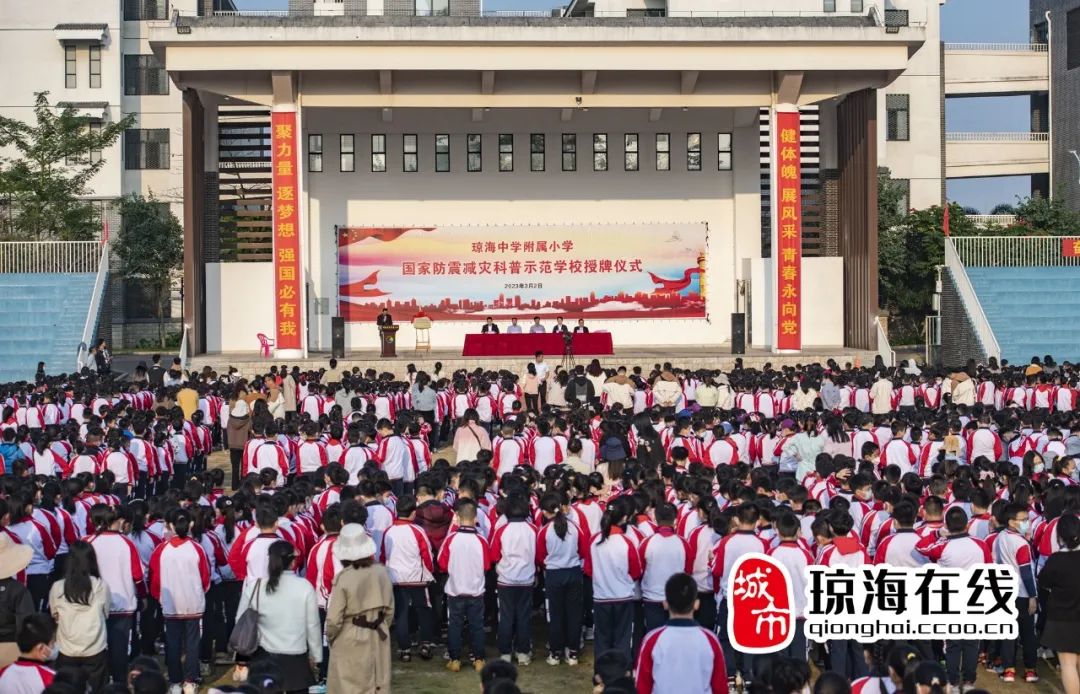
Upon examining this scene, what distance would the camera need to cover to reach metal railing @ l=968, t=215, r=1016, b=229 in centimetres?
3817

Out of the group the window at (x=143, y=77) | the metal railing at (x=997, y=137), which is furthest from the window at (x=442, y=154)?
the metal railing at (x=997, y=137)

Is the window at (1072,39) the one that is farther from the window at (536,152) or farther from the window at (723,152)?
the window at (536,152)

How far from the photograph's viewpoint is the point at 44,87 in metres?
40.6

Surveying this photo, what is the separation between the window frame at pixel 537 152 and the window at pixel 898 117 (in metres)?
13.8

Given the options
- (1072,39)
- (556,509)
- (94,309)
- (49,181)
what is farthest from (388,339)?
(1072,39)

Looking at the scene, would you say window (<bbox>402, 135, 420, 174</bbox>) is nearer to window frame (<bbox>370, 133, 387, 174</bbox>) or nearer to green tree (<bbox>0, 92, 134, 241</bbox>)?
window frame (<bbox>370, 133, 387, 174</bbox>)

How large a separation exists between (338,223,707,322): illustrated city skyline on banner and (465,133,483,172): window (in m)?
1.51

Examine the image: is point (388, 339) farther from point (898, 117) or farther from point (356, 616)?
point (898, 117)

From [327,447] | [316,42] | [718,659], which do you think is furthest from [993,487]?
[316,42]

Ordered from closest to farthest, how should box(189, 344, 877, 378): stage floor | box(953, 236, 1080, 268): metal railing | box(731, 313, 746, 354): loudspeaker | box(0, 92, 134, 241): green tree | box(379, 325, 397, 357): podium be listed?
box(189, 344, 877, 378): stage floor < box(379, 325, 397, 357): podium < box(731, 313, 746, 354): loudspeaker < box(953, 236, 1080, 268): metal railing < box(0, 92, 134, 241): green tree

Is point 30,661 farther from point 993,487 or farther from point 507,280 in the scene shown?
point 507,280

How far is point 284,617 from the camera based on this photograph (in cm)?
762

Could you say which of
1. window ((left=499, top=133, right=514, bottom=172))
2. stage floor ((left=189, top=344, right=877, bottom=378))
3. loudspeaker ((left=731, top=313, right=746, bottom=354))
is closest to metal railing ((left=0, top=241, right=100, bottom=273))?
stage floor ((left=189, top=344, right=877, bottom=378))

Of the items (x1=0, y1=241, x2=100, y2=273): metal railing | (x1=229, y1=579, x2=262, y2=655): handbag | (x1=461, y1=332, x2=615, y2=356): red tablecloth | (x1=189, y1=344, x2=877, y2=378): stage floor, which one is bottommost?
(x1=229, y1=579, x2=262, y2=655): handbag
